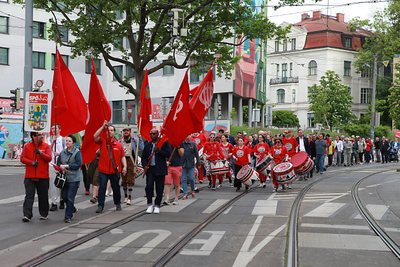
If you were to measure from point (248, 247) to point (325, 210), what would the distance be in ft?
16.9

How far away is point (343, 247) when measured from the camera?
9.42 meters

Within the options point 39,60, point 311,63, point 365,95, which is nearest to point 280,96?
point 311,63

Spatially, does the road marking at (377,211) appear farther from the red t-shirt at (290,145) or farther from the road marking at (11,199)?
the road marking at (11,199)

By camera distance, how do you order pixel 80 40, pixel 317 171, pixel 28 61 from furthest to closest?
pixel 317 171 < pixel 80 40 < pixel 28 61

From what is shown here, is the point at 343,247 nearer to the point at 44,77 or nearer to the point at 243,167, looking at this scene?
the point at 243,167

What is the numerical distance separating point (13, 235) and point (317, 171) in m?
20.3

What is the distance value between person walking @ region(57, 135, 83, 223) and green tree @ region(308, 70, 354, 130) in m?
59.3

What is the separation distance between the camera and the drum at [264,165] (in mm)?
19016

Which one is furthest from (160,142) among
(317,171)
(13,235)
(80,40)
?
(317,171)

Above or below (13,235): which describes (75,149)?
above

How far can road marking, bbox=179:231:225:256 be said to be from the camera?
347 inches

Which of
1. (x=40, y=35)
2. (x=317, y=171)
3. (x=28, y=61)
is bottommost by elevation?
(x=317, y=171)

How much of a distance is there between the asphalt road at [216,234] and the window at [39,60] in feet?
132

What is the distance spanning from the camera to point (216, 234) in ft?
34.3
